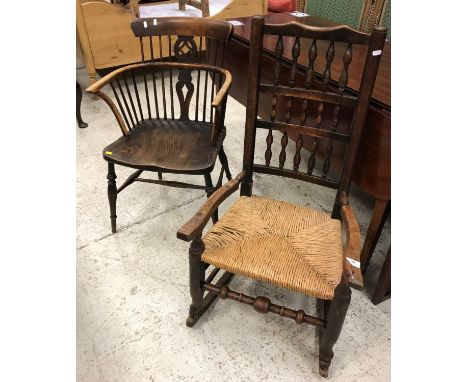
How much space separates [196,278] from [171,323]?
13.1 inches

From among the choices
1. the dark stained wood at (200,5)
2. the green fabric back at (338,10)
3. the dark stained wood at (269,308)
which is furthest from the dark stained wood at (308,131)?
the dark stained wood at (200,5)

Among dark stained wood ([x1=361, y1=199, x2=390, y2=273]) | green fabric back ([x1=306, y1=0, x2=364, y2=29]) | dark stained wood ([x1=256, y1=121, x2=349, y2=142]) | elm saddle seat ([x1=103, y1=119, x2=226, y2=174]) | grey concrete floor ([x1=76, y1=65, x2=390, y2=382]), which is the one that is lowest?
grey concrete floor ([x1=76, y1=65, x2=390, y2=382])

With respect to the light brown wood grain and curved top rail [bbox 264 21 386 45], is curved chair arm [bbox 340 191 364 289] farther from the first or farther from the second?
the light brown wood grain

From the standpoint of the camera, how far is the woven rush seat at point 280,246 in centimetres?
111

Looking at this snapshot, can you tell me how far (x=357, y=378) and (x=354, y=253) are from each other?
0.60 m

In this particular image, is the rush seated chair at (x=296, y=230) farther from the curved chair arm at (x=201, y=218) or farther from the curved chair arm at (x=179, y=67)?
the curved chair arm at (x=179, y=67)

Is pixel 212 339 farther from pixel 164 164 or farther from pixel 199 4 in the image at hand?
pixel 199 4

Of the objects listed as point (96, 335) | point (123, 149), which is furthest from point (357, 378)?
point (123, 149)

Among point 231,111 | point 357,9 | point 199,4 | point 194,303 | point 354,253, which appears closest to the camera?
point 354,253

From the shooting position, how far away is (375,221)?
4.59 feet

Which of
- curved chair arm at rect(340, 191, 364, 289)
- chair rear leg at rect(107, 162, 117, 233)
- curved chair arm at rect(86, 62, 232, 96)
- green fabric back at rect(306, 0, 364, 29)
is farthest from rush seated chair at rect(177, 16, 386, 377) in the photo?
green fabric back at rect(306, 0, 364, 29)

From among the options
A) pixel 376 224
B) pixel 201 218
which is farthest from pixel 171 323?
pixel 376 224

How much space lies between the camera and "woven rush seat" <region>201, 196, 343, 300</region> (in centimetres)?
111

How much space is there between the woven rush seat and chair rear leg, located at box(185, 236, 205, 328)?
0.03 meters
